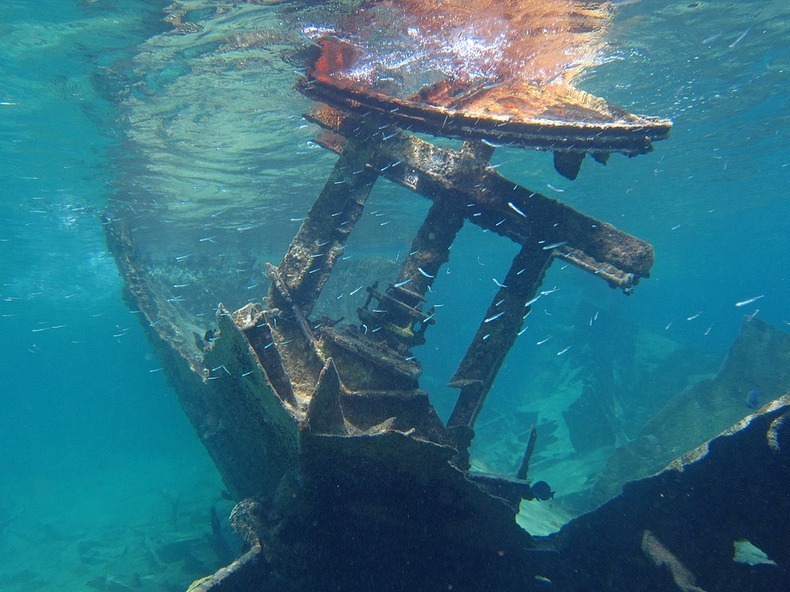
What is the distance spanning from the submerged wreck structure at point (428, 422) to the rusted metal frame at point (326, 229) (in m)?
0.02

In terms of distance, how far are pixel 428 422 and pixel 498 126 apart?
141 inches

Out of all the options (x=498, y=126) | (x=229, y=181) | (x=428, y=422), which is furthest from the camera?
(x=229, y=181)

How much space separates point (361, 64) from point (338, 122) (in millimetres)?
4260

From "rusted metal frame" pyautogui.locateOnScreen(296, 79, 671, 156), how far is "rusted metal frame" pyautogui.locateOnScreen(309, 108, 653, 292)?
2.26 ft

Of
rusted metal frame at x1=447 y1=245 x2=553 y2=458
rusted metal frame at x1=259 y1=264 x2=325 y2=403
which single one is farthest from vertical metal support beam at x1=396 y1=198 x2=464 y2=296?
rusted metal frame at x1=259 y1=264 x2=325 y2=403

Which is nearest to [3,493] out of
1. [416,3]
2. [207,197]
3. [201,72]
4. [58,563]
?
[58,563]

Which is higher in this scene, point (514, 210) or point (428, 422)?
point (514, 210)

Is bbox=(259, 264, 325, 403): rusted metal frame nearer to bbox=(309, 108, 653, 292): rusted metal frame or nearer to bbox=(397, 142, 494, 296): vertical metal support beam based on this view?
bbox=(397, 142, 494, 296): vertical metal support beam

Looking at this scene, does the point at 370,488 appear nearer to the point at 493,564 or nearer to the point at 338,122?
the point at 493,564

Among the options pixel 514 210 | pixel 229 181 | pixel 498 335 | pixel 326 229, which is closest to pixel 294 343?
pixel 326 229

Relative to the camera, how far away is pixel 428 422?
471 cm

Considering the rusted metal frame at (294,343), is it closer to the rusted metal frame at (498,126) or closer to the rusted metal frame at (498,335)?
the rusted metal frame at (498,335)

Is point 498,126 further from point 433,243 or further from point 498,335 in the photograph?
point 498,335

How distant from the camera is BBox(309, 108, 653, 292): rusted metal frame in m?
5.13
